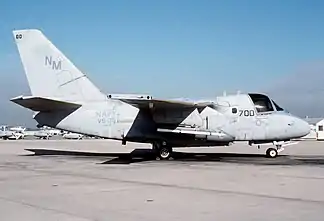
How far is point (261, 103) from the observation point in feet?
69.9

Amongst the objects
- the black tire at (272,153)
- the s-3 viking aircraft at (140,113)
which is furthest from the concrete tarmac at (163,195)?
the black tire at (272,153)

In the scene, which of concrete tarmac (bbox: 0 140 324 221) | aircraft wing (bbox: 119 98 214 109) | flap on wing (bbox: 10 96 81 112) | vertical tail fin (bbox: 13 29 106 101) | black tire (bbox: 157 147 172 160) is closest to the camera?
concrete tarmac (bbox: 0 140 324 221)

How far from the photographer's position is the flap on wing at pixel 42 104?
2057 cm

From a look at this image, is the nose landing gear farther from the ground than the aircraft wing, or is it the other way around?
the aircraft wing

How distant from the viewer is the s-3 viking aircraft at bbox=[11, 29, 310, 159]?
21047mm

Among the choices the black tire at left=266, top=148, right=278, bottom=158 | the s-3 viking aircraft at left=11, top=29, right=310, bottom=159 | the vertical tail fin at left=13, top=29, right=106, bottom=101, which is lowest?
the black tire at left=266, top=148, right=278, bottom=158

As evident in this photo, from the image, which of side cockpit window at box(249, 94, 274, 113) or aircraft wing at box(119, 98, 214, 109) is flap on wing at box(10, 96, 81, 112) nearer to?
aircraft wing at box(119, 98, 214, 109)

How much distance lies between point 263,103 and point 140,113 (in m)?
5.58

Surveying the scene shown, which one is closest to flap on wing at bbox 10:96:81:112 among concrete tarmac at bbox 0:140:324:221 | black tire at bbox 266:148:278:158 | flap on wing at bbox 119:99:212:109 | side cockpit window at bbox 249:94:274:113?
flap on wing at bbox 119:99:212:109

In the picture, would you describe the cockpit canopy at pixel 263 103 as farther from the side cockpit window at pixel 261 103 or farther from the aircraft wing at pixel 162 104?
the aircraft wing at pixel 162 104

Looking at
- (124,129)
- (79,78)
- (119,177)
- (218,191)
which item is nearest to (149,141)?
(124,129)

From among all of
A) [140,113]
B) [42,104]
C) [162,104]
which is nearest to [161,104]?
[162,104]

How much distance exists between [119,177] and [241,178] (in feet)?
11.3

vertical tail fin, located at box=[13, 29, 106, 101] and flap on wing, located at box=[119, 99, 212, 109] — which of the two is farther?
vertical tail fin, located at box=[13, 29, 106, 101]
